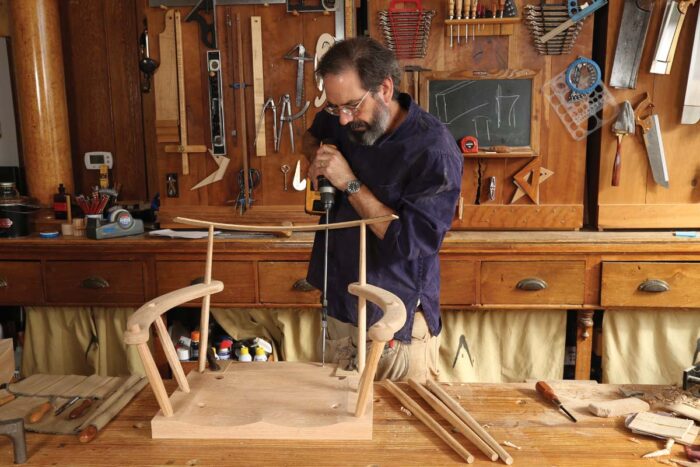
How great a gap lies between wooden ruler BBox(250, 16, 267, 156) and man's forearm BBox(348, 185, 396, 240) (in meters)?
1.46

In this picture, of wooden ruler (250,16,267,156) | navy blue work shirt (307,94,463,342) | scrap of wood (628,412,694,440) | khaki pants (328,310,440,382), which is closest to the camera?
scrap of wood (628,412,694,440)

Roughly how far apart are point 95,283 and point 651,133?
9.69 feet

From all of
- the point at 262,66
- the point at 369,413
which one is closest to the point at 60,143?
the point at 262,66

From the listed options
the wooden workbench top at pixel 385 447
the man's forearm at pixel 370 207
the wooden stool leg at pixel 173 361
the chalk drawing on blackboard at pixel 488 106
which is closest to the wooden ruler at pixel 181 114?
the chalk drawing on blackboard at pixel 488 106

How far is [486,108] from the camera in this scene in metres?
3.03

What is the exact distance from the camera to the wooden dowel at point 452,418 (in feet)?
4.03

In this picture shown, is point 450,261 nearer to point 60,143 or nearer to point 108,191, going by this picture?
point 108,191

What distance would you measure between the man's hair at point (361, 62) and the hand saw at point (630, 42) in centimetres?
173

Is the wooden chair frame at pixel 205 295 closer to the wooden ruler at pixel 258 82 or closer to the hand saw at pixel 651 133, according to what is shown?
the wooden ruler at pixel 258 82

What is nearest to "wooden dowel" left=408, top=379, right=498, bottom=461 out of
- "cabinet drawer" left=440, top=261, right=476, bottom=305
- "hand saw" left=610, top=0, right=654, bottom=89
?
"cabinet drawer" left=440, top=261, right=476, bottom=305

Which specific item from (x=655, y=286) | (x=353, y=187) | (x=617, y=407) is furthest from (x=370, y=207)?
(x=655, y=286)

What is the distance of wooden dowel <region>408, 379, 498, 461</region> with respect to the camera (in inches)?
48.3

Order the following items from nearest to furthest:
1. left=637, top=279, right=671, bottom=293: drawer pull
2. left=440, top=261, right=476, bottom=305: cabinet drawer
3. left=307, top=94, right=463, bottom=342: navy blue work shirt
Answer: left=307, top=94, right=463, bottom=342: navy blue work shirt, left=637, top=279, right=671, bottom=293: drawer pull, left=440, top=261, right=476, bottom=305: cabinet drawer

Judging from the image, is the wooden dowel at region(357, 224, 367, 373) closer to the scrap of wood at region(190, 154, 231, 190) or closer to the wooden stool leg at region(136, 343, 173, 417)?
the wooden stool leg at region(136, 343, 173, 417)
